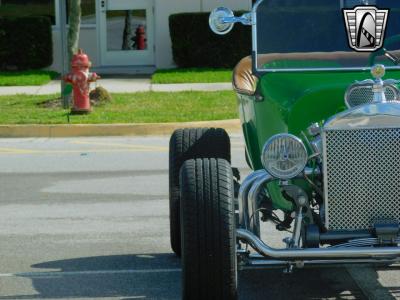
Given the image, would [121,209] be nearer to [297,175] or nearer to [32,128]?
[297,175]

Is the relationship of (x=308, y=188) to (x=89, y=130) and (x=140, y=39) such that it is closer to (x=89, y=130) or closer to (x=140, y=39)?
(x=89, y=130)

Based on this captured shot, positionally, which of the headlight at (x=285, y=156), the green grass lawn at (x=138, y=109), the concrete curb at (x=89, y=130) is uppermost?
the headlight at (x=285, y=156)

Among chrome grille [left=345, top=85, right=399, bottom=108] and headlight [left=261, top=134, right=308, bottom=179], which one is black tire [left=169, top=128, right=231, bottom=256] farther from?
headlight [left=261, top=134, right=308, bottom=179]

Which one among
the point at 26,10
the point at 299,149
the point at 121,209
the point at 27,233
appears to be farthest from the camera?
the point at 26,10

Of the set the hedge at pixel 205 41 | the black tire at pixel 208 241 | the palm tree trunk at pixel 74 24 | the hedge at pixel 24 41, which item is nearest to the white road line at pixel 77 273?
the black tire at pixel 208 241

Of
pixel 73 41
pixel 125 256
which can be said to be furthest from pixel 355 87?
Answer: pixel 73 41

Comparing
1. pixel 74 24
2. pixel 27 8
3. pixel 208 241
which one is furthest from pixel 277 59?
pixel 27 8

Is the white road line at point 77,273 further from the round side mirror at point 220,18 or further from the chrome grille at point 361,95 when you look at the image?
the chrome grille at point 361,95

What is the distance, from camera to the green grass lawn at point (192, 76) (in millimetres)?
19562

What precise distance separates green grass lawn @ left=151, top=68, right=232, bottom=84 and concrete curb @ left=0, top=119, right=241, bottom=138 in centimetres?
504

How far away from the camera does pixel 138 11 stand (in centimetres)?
2402

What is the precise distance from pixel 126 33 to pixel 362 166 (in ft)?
62.4

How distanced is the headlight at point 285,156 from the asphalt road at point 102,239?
1.11 m

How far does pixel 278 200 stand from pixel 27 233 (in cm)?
294
